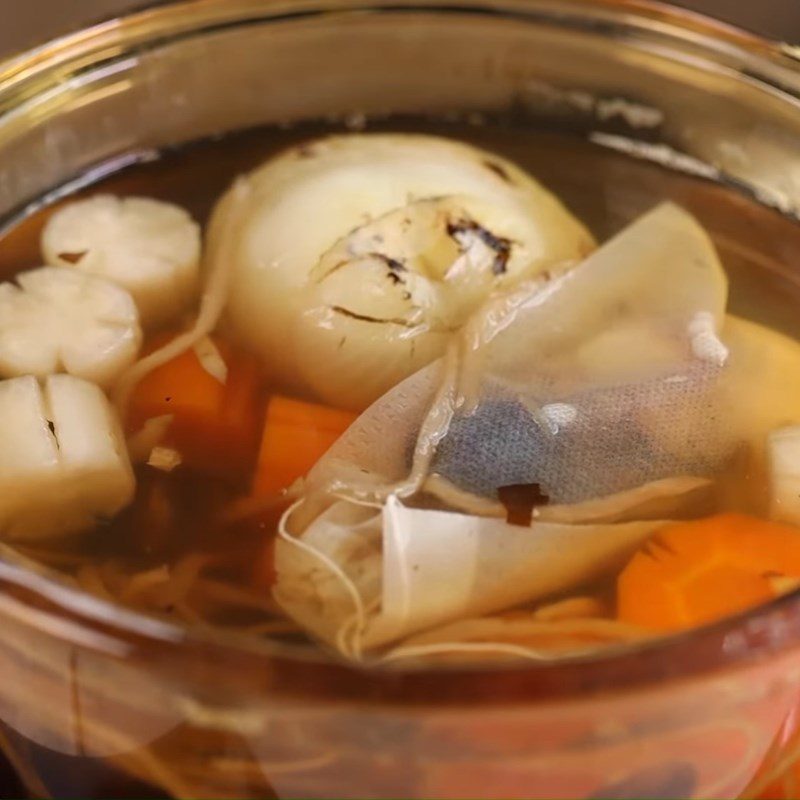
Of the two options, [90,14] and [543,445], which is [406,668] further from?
[90,14]

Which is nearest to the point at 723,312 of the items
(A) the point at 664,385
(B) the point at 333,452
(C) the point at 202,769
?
(A) the point at 664,385

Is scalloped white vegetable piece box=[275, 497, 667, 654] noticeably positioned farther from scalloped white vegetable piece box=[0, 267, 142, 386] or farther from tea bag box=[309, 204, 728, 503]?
scalloped white vegetable piece box=[0, 267, 142, 386]

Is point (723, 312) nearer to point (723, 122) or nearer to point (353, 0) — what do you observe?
point (723, 122)

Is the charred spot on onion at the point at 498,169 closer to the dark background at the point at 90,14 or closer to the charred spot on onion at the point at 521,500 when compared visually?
the charred spot on onion at the point at 521,500

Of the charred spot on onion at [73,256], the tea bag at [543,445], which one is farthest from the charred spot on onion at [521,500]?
the charred spot on onion at [73,256]

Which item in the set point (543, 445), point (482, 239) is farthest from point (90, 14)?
point (543, 445)

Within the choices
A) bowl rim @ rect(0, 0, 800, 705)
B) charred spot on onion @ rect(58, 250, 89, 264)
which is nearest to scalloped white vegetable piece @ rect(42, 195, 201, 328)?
charred spot on onion @ rect(58, 250, 89, 264)
